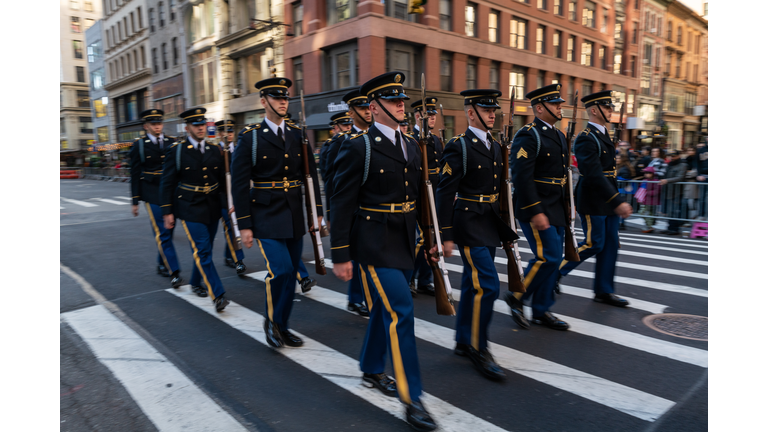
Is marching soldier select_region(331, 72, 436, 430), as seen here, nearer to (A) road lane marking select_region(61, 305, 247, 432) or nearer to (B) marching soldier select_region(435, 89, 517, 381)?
(B) marching soldier select_region(435, 89, 517, 381)

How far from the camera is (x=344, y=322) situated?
17.4 feet

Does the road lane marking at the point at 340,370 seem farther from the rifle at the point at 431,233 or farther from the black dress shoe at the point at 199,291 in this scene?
the rifle at the point at 431,233

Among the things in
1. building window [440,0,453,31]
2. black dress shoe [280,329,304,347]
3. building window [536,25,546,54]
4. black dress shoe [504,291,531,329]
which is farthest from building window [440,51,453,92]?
black dress shoe [280,329,304,347]

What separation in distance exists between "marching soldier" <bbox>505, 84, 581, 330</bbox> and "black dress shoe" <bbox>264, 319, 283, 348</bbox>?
2389 mm

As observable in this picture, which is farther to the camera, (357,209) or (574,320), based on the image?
(574,320)

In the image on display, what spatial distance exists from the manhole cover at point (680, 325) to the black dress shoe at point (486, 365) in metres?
2.12

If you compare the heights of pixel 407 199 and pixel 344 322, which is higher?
pixel 407 199

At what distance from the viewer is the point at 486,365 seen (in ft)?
12.8

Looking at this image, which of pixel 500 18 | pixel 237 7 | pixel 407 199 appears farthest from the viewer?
pixel 237 7

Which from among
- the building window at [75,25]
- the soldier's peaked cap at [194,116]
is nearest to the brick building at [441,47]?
the soldier's peaked cap at [194,116]

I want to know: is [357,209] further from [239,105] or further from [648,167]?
[239,105]

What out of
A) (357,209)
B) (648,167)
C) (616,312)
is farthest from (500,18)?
(357,209)
